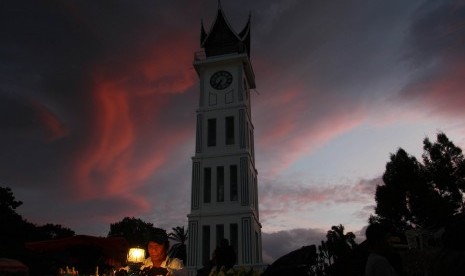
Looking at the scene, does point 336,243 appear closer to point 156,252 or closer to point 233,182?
point 233,182

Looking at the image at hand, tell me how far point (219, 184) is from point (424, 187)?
1404cm

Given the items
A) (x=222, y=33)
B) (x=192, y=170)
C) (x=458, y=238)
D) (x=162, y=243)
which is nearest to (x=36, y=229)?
(x=192, y=170)

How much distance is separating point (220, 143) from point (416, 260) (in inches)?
663

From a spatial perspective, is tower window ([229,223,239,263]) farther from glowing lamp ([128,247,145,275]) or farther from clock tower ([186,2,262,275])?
glowing lamp ([128,247,145,275])

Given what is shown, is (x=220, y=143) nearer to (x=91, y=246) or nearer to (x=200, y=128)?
(x=200, y=128)

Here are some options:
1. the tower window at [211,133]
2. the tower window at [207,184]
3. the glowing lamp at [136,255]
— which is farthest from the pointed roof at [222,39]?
the glowing lamp at [136,255]

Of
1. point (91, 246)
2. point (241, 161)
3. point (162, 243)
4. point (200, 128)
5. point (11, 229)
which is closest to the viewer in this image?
point (162, 243)

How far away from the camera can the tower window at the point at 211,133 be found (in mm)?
30766

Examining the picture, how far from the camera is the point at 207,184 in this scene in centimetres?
2948

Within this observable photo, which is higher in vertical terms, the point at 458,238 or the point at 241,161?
the point at 241,161

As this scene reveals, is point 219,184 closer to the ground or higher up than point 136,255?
higher up

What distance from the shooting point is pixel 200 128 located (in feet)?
102

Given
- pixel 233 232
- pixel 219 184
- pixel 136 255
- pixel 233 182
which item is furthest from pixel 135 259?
pixel 219 184

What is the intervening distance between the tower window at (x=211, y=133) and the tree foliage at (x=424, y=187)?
1306cm
